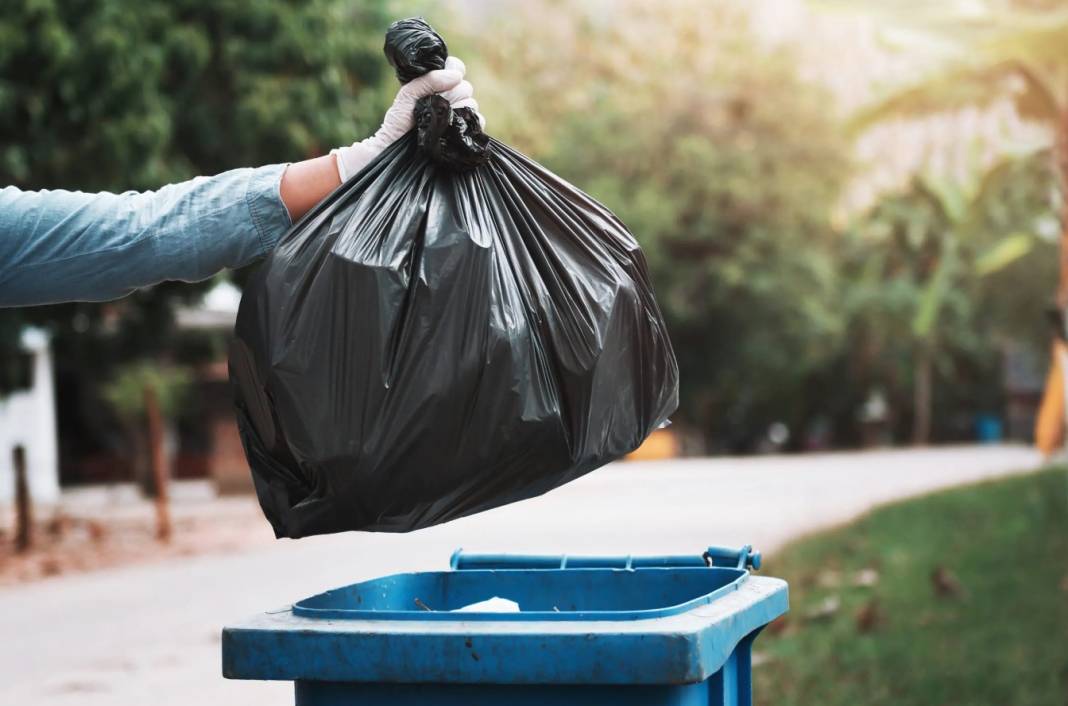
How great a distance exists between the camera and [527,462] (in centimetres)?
264

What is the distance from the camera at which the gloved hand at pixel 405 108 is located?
9.30 ft

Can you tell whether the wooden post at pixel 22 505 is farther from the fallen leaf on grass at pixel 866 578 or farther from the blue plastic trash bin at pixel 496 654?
the blue plastic trash bin at pixel 496 654

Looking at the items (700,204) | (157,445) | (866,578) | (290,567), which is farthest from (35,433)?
(866,578)

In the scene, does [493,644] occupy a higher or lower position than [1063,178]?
lower

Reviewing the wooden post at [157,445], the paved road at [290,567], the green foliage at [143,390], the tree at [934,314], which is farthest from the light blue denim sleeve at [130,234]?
the tree at [934,314]

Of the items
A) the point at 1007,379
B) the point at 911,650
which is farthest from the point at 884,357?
the point at 911,650

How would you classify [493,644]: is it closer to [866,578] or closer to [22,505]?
[866,578]

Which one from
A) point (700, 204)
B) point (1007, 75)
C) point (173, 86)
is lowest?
point (1007, 75)

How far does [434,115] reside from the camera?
2.78 m

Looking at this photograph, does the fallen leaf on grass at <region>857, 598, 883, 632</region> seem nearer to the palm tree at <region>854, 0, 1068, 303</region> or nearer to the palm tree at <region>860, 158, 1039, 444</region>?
the palm tree at <region>854, 0, 1068, 303</region>

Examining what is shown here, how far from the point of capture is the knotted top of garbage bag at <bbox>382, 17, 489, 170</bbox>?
9.10ft

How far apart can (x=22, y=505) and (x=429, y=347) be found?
485 inches

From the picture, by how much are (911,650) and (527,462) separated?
4932mm

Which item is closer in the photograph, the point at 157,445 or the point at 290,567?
the point at 290,567
